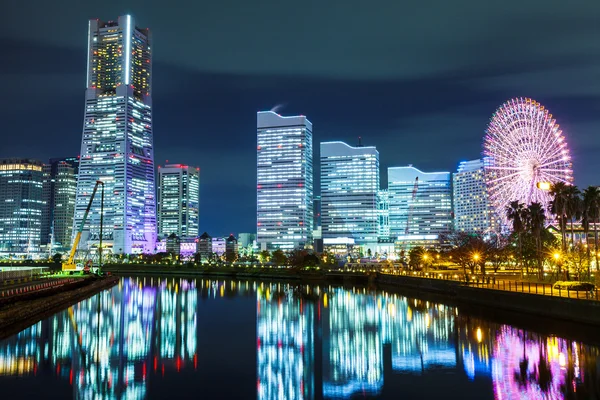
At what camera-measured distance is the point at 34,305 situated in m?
57.0

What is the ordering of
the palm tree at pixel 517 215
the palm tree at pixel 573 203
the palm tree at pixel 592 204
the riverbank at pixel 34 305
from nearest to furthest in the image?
1. the riverbank at pixel 34 305
2. the palm tree at pixel 592 204
3. the palm tree at pixel 573 203
4. the palm tree at pixel 517 215

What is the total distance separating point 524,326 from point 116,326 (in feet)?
129

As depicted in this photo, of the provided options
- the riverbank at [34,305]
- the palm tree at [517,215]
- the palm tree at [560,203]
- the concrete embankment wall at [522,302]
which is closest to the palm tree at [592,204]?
the palm tree at [560,203]

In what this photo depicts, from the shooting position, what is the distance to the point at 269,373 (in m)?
33.8

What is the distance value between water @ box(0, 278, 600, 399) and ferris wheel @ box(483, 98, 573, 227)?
35.5 m

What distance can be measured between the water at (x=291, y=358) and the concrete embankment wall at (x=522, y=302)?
438cm

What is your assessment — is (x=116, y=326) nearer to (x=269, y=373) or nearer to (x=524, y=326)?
(x=269, y=373)

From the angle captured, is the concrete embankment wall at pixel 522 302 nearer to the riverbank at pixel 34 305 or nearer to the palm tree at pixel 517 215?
the palm tree at pixel 517 215

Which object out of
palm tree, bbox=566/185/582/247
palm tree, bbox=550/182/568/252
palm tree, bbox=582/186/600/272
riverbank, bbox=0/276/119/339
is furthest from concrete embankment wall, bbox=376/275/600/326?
riverbank, bbox=0/276/119/339

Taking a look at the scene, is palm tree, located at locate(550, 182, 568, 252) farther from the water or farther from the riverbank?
the riverbank

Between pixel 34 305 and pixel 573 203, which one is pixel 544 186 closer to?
pixel 573 203

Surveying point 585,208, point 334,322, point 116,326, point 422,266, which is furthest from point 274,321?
point 422,266

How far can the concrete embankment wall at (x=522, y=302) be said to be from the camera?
44.0 m

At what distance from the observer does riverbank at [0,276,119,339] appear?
4790 centimetres
